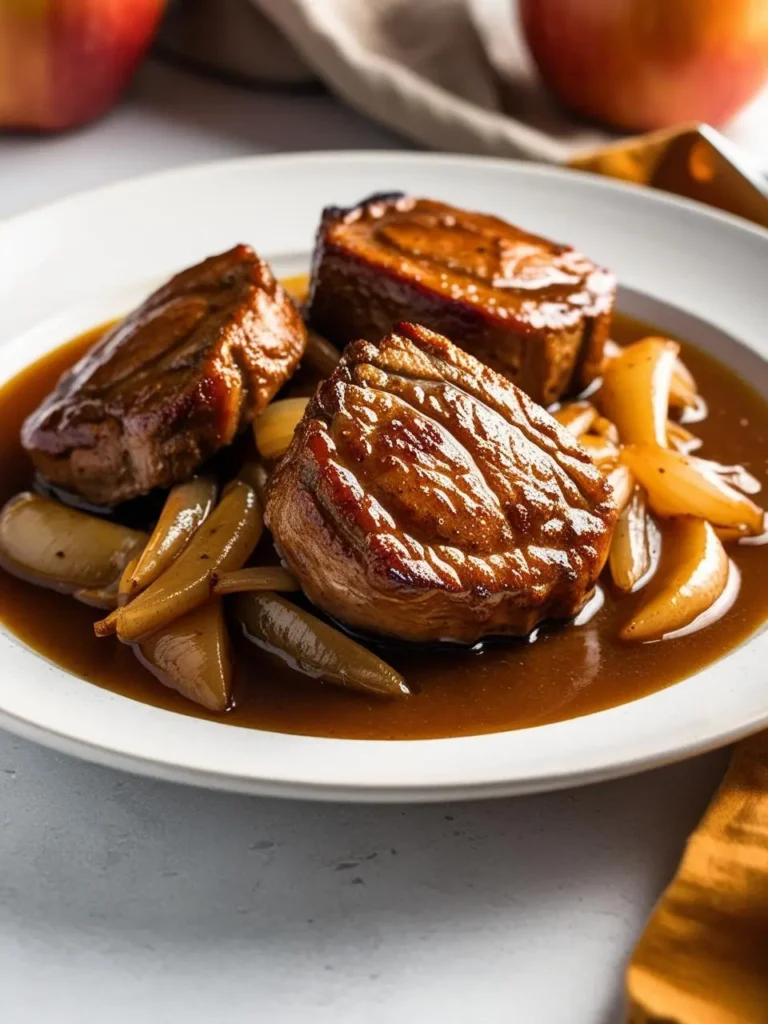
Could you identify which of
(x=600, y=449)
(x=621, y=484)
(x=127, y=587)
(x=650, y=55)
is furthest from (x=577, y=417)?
(x=650, y=55)

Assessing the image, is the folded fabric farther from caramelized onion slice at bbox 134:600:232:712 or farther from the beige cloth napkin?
caramelized onion slice at bbox 134:600:232:712

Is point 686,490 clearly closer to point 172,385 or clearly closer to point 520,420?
point 520,420

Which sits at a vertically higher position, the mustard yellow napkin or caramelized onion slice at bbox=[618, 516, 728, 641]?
caramelized onion slice at bbox=[618, 516, 728, 641]

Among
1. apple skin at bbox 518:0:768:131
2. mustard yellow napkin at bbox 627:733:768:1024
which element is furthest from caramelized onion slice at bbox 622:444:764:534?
apple skin at bbox 518:0:768:131

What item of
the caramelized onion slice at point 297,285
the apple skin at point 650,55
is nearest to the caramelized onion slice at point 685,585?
the caramelized onion slice at point 297,285

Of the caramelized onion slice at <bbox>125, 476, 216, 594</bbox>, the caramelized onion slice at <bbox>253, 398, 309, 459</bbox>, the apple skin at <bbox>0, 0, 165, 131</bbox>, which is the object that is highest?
the caramelized onion slice at <bbox>253, 398, 309, 459</bbox>

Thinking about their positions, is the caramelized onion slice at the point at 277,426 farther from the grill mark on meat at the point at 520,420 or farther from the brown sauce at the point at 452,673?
the brown sauce at the point at 452,673

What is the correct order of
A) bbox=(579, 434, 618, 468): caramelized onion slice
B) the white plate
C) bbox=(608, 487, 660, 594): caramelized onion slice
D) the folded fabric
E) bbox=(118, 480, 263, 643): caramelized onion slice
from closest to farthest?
the white plate < bbox=(118, 480, 263, 643): caramelized onion slice < bbox=(608, 487, 660, 594): caramelized onion slice < bbox=(579, 434, 618, 468): caramelized onion slice < the folded fabric
